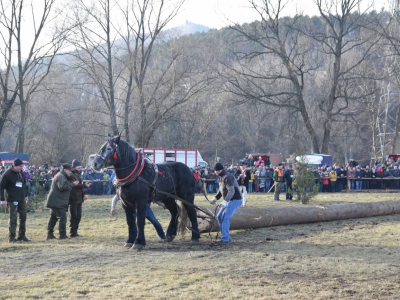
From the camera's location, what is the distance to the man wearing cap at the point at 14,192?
42.6ft

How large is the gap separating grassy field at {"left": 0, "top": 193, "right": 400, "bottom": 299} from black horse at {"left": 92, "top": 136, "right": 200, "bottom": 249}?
59 cm

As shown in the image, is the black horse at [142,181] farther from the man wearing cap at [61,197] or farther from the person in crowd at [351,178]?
the person in crowd at [351,178]

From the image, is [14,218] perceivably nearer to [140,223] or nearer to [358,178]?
[140,223]

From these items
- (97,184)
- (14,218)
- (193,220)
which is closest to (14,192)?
(14,218)

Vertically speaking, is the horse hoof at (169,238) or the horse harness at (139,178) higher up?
the horse harness at (139,178)

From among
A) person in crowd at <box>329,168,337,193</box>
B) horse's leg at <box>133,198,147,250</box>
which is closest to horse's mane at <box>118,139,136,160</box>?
horse's leg at <box>133,198,147,250</box>

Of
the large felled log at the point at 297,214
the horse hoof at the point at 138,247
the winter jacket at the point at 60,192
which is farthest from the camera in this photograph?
the large felled log at the point at 297,214

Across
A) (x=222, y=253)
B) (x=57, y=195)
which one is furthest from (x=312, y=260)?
(x=57, y=195)

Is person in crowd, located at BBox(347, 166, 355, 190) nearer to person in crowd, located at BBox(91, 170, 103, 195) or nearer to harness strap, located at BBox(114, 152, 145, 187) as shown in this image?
person in crowd, located at BBox(91, 170, 103, 195)

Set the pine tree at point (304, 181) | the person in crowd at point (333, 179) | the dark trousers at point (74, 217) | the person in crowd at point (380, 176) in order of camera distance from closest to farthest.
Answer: the dark trousers at point (74, 217), the pine tree at point (304, 181), the person in crowd at point (333, 179), the person in crowd at point (380, 176)

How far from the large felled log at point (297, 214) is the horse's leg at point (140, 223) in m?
1.79

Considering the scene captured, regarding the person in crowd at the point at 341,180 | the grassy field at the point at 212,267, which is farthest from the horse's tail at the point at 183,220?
the person in crowd at the point at 341,180

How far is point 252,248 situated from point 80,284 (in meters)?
4.30

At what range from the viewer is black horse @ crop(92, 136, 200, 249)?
1136cm
